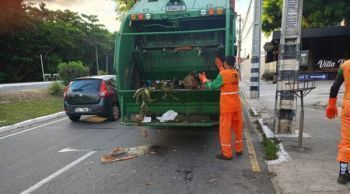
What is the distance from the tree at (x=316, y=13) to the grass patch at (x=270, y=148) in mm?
18391

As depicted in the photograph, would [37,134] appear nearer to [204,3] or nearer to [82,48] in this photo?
[204,3]

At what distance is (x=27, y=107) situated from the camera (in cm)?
1402

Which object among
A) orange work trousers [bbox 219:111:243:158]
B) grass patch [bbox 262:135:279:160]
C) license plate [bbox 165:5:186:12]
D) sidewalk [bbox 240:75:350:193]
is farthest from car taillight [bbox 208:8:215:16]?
sidewalk [bbox 240:75:350:193]

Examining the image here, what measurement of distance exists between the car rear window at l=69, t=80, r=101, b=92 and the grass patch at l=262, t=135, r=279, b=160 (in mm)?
5434

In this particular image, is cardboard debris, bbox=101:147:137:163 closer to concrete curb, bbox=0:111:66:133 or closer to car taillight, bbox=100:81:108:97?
car taillight, bbox=100:81:108:97

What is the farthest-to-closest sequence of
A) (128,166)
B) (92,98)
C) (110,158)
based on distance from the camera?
(92,98) < (110,158) < (128,166)

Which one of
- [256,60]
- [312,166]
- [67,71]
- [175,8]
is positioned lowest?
[312,166]

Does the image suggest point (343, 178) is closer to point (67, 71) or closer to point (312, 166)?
point (312, 166)

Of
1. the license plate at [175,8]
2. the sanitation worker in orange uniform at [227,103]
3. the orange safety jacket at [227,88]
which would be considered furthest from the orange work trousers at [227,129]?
the license plate at [175,8]

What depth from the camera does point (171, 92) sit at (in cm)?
705

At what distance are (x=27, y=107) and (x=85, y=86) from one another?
4297 millimetres

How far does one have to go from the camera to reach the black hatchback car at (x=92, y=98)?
35.0ft

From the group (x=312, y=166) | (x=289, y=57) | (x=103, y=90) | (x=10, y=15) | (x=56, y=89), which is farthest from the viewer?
(x=10, y=15)

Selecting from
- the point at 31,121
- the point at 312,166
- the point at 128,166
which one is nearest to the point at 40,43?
the point at 31,121
